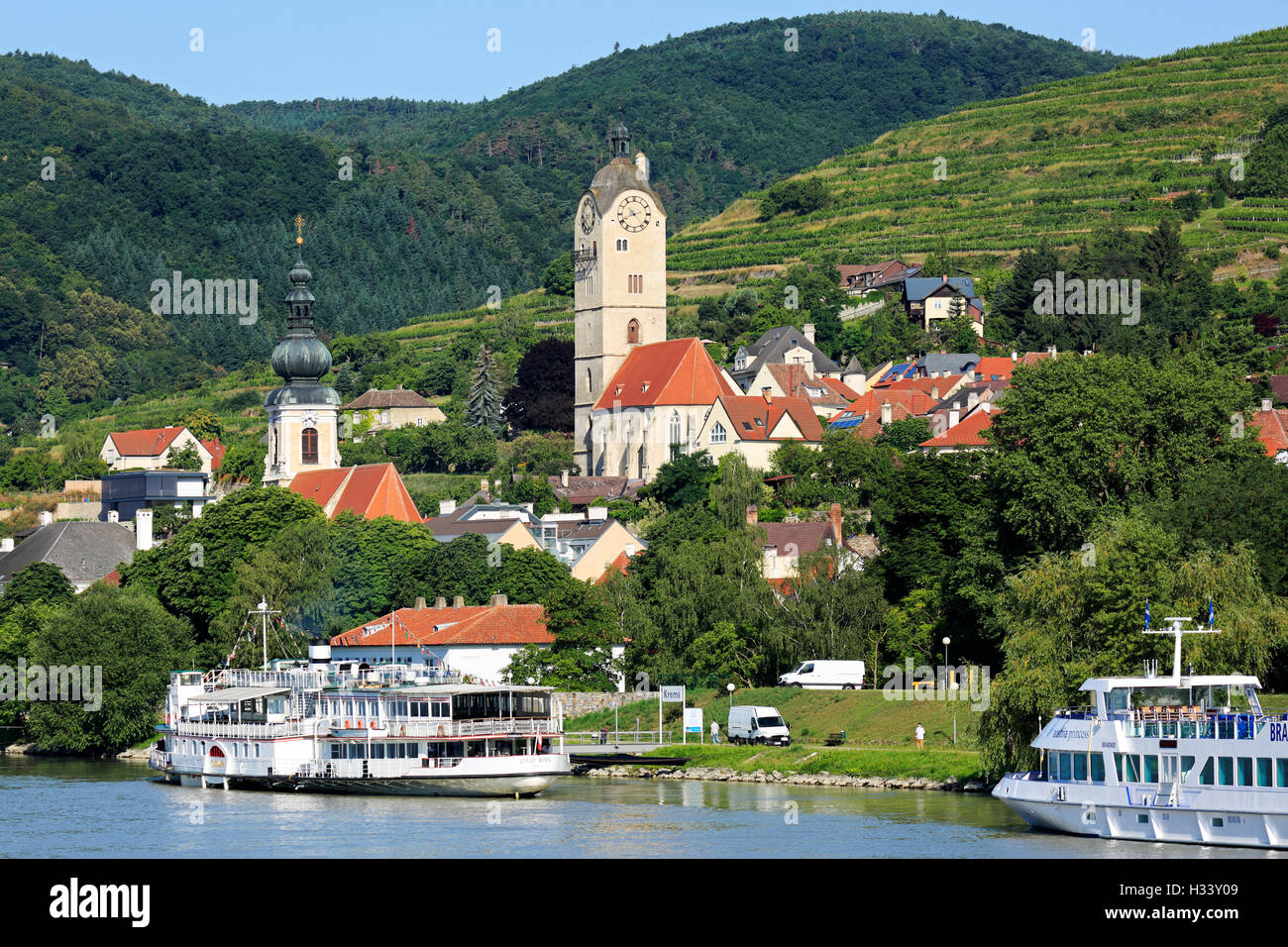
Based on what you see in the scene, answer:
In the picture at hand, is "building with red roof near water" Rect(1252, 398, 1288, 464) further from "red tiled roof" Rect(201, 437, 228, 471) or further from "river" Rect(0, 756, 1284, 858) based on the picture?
"red tiled roof" Rect(201, 437, 228, 471)

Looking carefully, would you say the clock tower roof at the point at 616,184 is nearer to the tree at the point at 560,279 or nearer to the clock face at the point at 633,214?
the clock face at the point at 633,214

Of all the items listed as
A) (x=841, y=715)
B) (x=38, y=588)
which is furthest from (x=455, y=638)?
(x=38, y=588)

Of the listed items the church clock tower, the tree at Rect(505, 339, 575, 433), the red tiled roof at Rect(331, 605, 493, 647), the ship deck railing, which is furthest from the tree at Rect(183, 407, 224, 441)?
the ship deck railing

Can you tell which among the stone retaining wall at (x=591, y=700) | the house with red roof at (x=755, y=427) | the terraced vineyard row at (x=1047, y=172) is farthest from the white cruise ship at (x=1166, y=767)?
the terraced vineyard row at (x=1047, y=172)

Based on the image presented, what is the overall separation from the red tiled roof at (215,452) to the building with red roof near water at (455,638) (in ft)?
178

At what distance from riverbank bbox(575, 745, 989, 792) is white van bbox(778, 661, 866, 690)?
4953 mm

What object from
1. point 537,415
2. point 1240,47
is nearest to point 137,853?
point 537,415

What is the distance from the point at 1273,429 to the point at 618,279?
44.3 meters

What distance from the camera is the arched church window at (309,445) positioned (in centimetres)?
10875

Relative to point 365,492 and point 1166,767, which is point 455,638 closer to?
point 365,492

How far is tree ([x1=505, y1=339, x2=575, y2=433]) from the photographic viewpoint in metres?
126

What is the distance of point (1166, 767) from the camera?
39.9 m
